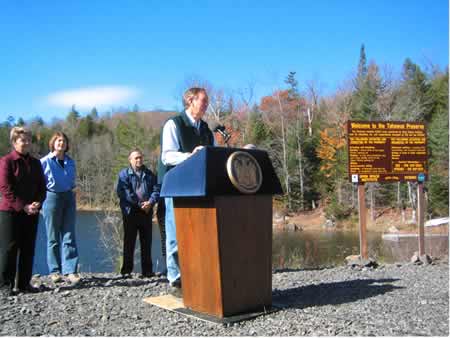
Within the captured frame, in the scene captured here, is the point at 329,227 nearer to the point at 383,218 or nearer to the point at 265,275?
the point at 383,218

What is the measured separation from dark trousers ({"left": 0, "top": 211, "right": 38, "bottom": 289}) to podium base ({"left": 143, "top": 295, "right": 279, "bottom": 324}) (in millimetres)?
1433

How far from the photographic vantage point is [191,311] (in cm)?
407

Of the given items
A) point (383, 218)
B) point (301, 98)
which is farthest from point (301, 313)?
point (301, 98)

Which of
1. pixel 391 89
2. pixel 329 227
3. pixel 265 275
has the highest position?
pixel 391 89

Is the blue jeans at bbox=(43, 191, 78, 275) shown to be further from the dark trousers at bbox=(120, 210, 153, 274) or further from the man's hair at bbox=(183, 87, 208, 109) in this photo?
the man's hair at bbox=(183, 87, 208, 109)

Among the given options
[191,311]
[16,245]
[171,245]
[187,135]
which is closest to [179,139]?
[187,135]

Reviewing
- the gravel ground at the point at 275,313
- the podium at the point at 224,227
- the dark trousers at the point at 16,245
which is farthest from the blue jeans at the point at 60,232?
the podium at the point at 224,227

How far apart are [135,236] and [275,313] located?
3233 millimetres

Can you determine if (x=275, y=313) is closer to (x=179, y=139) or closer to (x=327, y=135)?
(x=179, y=139)

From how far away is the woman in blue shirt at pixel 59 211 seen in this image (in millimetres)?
5965

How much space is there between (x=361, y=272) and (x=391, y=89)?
1544 inches

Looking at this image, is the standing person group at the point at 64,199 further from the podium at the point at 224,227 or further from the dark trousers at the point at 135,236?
the podium at the point at 224,227

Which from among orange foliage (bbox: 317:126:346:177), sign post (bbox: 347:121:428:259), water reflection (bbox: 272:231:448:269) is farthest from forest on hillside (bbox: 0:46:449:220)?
sign post (bbox: 347:121:428:259)

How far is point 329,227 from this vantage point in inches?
1422
